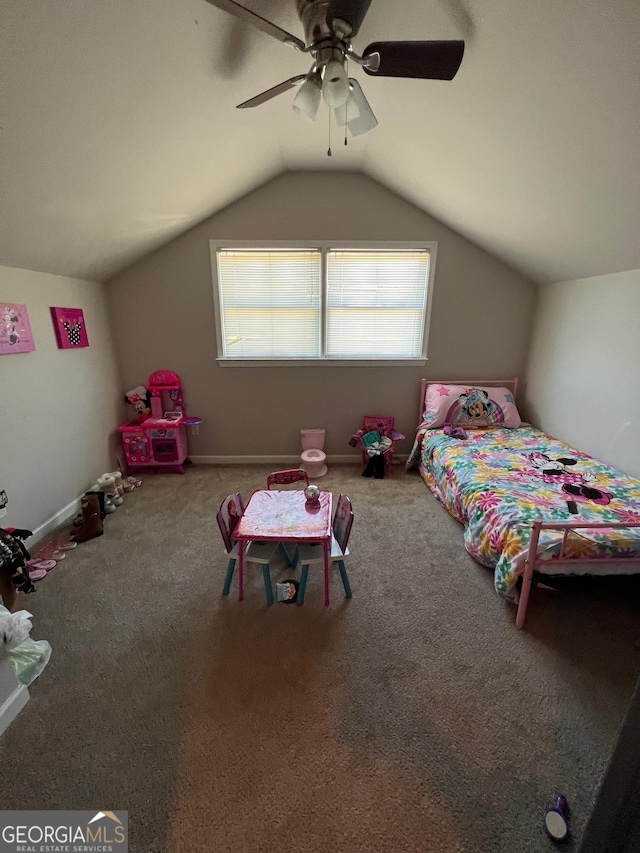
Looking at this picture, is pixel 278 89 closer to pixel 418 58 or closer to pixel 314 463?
pixel 418 58

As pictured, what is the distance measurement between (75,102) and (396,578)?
285 cm

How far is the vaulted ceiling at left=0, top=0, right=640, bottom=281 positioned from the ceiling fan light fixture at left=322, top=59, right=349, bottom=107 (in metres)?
0.38

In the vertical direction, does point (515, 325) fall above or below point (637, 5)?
below

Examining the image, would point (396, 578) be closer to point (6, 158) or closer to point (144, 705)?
point (144, 705)

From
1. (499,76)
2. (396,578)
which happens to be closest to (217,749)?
(396,578)

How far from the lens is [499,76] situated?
5.36ft

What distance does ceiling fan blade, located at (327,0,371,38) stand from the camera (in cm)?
123

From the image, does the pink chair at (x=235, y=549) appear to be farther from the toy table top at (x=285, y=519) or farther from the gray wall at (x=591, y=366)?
the gray wall at (x=591, y=366)

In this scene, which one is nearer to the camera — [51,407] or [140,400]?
[51,407]

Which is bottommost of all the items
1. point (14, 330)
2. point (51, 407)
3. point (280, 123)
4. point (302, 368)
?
point (51, 407)

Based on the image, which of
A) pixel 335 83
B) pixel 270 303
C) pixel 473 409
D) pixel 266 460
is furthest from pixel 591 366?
pixel 266 460

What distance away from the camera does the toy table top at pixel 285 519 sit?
6.30 feet

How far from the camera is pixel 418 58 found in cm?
134

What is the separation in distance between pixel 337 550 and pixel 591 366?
2584 mm
